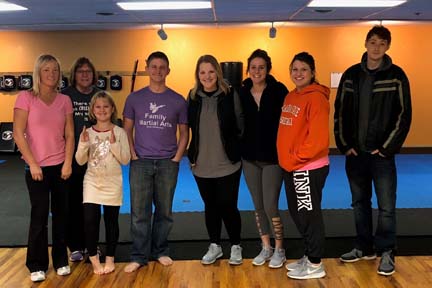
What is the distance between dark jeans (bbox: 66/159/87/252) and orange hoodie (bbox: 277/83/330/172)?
137 centimetres

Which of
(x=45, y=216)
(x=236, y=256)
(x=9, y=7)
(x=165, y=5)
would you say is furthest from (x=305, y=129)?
(x=9, y=7)

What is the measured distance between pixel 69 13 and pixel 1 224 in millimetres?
2899

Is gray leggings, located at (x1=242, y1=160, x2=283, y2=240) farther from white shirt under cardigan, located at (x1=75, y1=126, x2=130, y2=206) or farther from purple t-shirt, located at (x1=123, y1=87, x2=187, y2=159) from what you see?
white shirt under cardigan, located at (x1=75, y1=126, x2=130, y2=206)

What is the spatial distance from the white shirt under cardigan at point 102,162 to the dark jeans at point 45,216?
158mm

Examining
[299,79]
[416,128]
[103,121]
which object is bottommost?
[416,128]

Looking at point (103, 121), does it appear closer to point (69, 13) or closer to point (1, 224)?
point (1, 224)

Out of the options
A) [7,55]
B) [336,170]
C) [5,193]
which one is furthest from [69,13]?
[336,170]

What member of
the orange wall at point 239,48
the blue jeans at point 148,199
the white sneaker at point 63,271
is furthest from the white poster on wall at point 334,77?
the white sneaker at point 63,271

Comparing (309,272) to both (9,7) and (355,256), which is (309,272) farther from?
(9,7)

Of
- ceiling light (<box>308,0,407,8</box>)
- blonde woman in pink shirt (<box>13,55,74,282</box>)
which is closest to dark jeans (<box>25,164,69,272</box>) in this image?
blonde woman in pink shirt (<box>13,55,74,282</box>)

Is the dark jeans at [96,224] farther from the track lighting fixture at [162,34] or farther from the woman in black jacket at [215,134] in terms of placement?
the track lighting fixture at [162,34]

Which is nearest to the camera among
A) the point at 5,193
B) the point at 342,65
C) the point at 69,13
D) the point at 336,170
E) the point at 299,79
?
the point at 299,79

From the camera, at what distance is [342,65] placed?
7758 mm

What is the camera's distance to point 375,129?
2.90m
